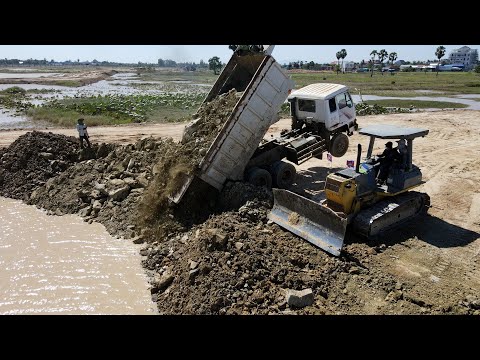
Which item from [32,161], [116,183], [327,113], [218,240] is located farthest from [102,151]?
[327,113]

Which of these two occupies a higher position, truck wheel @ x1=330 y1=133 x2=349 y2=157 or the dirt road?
truck wheel @ x1=330 y1=133 x2=349 y2=157

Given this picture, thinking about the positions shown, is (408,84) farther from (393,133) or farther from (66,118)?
(393,133)

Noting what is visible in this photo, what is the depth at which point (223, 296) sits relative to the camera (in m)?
6.44

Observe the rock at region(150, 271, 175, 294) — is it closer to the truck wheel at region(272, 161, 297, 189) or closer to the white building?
the truck wheel at region(272, 161, 297, 189)

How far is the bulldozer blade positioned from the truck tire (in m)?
1.74

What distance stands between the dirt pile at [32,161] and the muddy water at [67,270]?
211 cm

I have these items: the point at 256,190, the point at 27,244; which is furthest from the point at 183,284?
the point at 27,244

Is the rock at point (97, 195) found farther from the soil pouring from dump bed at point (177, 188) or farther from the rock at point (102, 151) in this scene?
the rock at point (102, 151)

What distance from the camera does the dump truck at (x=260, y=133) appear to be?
9562 mm

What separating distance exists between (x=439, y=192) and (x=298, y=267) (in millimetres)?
6082

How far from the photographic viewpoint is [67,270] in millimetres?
8172

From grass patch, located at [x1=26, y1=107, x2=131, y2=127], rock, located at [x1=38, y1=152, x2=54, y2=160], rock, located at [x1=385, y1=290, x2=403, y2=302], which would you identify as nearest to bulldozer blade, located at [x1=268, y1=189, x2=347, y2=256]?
rock, located at [x1=385, y1=290, x2=403, y2=302]

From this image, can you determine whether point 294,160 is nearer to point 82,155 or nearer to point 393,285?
point 393,285

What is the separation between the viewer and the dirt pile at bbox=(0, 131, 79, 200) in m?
12.4
